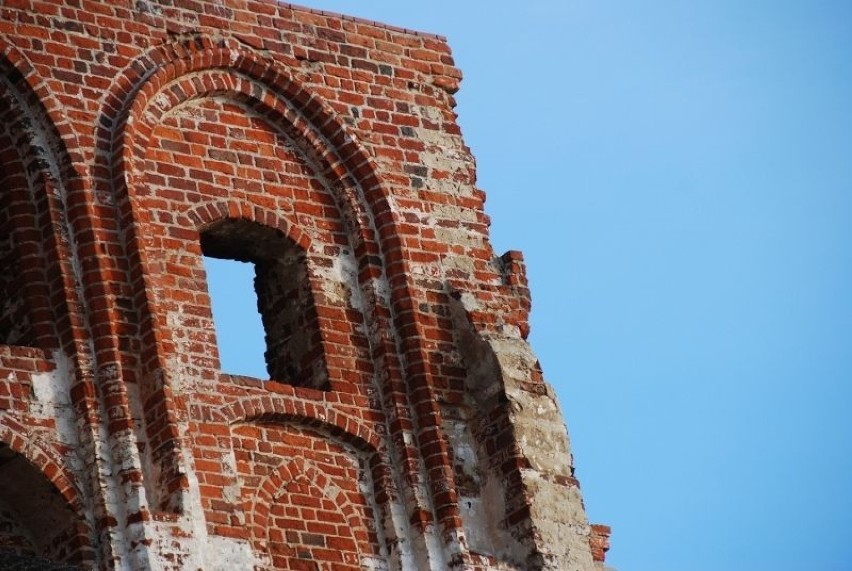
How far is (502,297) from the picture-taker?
695 inches

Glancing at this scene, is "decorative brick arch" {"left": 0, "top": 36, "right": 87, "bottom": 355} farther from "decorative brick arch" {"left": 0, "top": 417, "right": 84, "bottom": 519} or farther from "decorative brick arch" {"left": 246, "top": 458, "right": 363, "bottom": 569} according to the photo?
"decorative brick arch" {"left": 246, "top": 458, "right": 363, "bottom": 569}

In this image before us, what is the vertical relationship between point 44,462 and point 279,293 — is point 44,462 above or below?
below

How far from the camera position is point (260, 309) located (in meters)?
17.4

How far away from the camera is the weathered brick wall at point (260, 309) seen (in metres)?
15.5

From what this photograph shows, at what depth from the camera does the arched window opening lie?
16969 millimetres

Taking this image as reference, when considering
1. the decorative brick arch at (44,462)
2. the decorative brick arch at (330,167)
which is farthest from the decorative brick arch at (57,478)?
the decorative brick arch at (330,167)

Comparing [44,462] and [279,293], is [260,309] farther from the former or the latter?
[44,462]

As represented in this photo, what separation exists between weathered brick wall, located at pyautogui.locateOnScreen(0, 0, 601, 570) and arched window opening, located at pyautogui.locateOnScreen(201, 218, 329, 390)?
2 centimetres

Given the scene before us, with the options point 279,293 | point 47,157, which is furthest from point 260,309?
point 47,157

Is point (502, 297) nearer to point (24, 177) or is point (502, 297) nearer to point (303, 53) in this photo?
point (303, 53)

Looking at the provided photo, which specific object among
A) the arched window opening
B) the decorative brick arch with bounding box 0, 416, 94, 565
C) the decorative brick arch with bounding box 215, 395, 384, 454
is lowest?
the decorative brick arch with bounding box 0, 416, 94, 565

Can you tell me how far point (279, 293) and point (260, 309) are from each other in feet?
0.70

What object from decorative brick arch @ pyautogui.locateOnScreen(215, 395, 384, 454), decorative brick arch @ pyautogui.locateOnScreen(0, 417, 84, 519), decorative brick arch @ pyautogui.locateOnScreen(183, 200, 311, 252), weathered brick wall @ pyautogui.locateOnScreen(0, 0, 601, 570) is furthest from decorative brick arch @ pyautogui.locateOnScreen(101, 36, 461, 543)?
decorative brick arch @ pyautogui.locateOnScreen(0, 417, 84, 519)

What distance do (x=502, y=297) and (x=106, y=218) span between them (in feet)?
8.98
